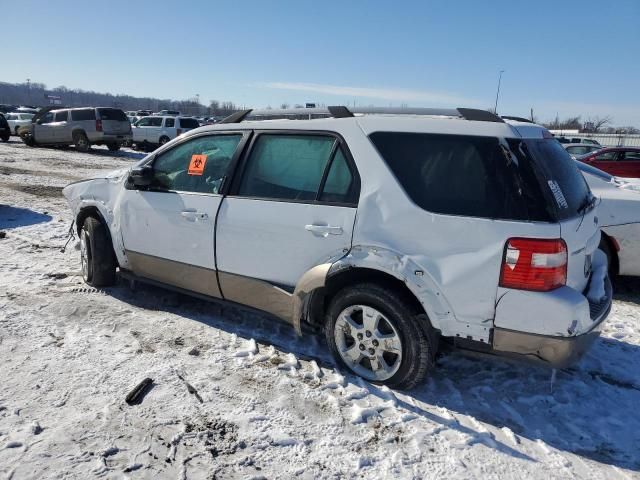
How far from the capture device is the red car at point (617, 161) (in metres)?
15.4

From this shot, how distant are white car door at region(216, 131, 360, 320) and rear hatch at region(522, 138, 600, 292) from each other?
112 cm

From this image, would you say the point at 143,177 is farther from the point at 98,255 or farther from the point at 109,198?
the point at 98,255

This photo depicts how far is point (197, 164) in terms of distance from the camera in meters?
4.00

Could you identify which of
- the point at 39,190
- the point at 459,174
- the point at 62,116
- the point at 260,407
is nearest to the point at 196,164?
→ the point at 260,407

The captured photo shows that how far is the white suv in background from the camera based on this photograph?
72.9 feet

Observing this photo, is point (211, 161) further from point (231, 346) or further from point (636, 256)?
point (636, 256)

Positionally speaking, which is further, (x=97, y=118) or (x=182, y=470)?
(x=97, y=118)

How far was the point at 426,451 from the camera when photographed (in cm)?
264

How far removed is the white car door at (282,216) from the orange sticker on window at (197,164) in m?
0.44

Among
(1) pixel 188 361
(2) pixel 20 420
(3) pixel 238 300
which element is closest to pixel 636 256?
(3) pixel 238 300

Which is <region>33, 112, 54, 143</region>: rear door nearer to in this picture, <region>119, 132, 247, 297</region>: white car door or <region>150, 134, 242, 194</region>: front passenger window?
<region>119, 132, 247, 297</region>: white car door

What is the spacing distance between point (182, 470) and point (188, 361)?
44.7 inches

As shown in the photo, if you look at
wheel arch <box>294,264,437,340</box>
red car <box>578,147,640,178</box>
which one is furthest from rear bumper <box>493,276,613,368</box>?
red car <box>578,147,640,178</box>

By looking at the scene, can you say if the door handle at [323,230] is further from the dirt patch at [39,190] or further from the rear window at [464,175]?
the dirt patch at [39,190]
